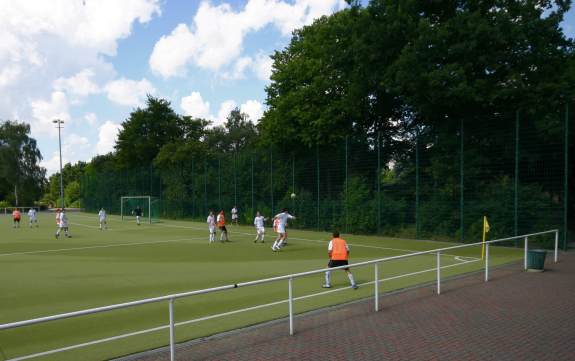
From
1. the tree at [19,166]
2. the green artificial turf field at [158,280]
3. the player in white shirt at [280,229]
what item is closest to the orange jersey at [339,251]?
the green artificial turf field at [158,280]

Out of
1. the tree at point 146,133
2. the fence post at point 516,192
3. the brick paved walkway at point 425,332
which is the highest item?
the tree at point 146,133

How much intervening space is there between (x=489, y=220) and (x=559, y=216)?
9.63 feet

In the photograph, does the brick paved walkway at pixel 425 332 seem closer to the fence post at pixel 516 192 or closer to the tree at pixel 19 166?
the fence post at pixel 516 192

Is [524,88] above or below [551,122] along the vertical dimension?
above

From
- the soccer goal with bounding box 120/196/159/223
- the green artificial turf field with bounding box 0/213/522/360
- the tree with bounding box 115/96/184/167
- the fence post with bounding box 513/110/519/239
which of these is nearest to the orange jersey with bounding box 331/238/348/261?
the green artificial turf field with bounding box 0/213/522/360

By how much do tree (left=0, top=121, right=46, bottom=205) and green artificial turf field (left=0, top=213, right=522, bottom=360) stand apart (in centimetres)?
6419

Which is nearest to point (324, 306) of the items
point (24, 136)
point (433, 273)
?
point (433, 273)

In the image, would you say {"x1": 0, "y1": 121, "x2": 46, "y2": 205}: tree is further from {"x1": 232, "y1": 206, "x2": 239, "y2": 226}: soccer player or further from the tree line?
the tree line

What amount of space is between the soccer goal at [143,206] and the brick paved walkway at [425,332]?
1340 inches

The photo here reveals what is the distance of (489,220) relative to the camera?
844 inches

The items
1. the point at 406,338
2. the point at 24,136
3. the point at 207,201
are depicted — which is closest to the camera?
the point at 406,338

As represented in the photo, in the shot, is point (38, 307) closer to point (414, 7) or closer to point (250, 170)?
point (414, 7)

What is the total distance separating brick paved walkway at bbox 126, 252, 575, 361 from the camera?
6918mm

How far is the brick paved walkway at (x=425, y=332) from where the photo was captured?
692 cm
